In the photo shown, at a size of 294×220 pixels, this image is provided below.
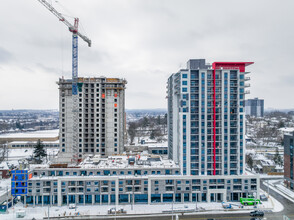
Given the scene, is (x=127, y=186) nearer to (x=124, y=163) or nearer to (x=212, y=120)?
(x=124, y=163)

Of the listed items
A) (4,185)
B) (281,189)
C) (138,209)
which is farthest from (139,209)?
(4,185)

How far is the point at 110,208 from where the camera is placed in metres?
59.7

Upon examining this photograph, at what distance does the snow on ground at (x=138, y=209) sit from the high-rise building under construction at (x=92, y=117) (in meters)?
29.7

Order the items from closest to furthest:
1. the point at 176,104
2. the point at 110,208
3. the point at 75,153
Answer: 1. the point at 110,208
2. the point at 176,104
3. the point at 75,153

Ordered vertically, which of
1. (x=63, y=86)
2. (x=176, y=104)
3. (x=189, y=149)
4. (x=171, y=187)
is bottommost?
(x=171, y=187)

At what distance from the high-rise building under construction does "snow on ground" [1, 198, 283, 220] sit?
2973 cm

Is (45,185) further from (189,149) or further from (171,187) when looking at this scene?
(189,149)

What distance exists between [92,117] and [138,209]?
43.2 metres

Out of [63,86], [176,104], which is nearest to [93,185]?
[176,104]

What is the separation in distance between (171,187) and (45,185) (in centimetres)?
3508

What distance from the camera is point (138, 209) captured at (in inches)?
2327

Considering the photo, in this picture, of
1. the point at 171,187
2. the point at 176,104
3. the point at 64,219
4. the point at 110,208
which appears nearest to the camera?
the point at 64,219

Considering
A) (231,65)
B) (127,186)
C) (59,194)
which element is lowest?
(59,194)

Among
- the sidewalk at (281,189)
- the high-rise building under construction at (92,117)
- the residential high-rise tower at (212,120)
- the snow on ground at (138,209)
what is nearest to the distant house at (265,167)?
the sidewalk at (281,189)
